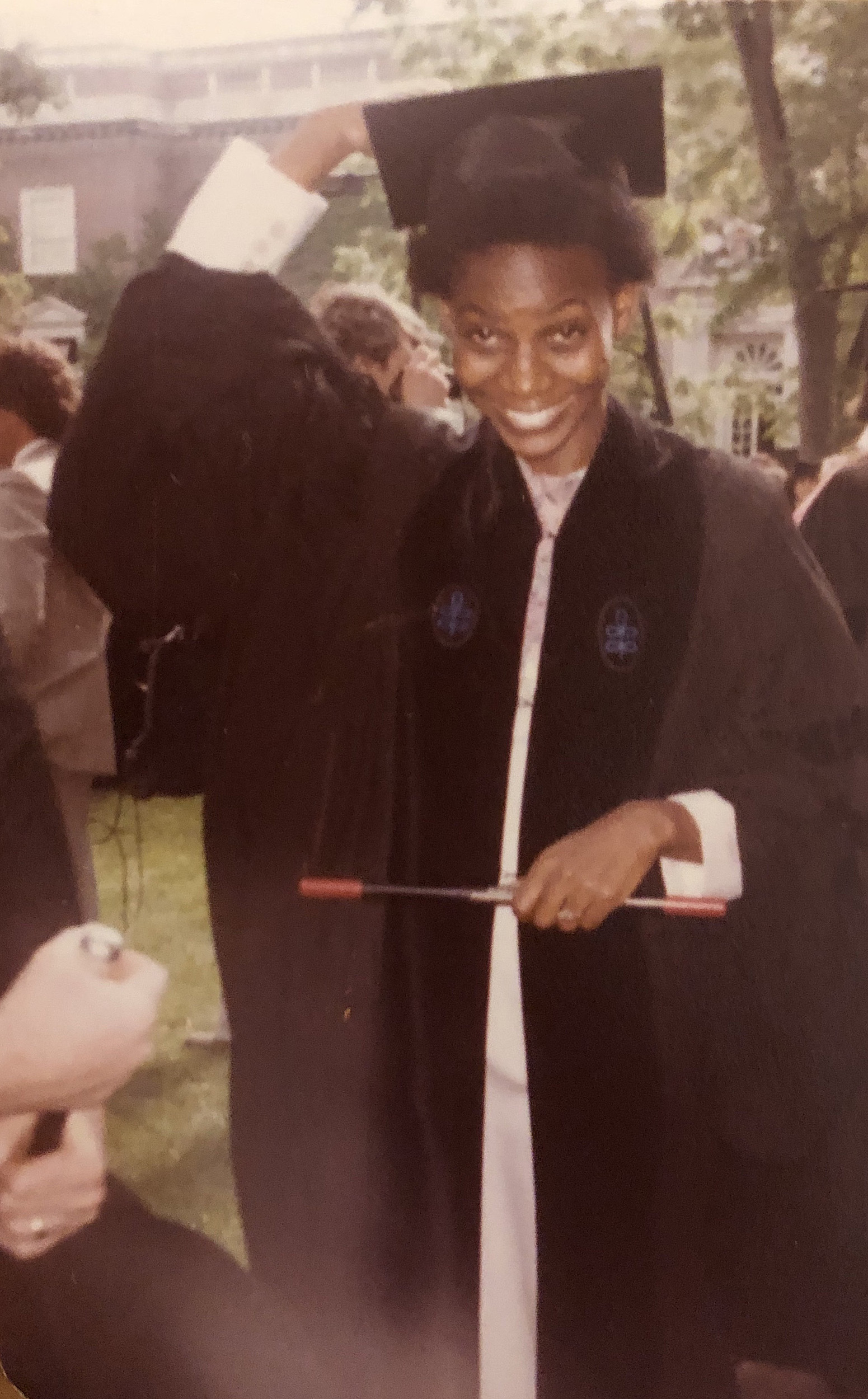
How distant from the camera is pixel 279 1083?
1453 mm

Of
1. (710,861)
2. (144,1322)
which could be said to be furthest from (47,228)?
(144,1322)

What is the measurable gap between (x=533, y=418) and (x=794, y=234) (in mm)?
353

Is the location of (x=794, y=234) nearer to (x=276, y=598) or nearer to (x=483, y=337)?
(x=483, y=337)

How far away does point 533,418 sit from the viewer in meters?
1.31

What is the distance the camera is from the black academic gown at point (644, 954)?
1.30 metres

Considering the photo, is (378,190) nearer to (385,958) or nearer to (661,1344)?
(385,958)

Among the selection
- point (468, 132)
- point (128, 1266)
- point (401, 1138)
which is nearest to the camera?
point (468, 132)

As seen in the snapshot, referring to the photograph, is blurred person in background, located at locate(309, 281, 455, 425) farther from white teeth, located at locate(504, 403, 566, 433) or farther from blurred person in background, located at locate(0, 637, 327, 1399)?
blurred person in background, located at locate(0, 637, 327, 1399)

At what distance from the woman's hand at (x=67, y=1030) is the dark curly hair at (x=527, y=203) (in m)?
0.88

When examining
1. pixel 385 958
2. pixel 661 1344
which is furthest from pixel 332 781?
pixel 661 1344

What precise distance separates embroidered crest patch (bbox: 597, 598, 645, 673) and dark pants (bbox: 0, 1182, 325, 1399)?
2.78 ft

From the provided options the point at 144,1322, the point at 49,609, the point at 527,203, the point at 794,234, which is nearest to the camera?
the point at 527,203

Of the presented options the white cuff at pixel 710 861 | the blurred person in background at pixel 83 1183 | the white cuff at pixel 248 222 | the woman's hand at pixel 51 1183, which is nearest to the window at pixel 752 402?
the white cuff at pixel 710 861

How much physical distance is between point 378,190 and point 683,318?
341mm
